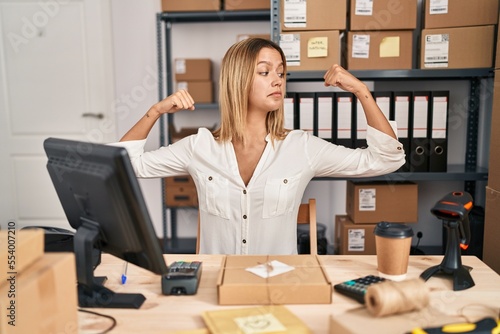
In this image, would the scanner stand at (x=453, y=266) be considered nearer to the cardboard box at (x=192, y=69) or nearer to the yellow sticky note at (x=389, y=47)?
the yellow sticky note at (x=389, y=47)

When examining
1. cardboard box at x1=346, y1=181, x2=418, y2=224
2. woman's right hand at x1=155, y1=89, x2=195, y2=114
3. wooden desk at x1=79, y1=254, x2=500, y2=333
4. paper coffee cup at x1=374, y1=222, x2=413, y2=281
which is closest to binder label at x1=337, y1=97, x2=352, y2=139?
cardboard box at x1=346, y1=181, x2=418, y2=224

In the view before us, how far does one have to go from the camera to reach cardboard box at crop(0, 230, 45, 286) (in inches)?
27.1

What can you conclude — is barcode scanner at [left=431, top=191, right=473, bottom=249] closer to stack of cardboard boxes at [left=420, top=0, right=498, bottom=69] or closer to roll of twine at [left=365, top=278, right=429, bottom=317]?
roll of twine at [left=365, top=278, right=429, bottom=317]

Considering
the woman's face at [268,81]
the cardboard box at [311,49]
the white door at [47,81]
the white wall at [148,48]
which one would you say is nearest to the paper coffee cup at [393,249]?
the woman's face at [268,81]

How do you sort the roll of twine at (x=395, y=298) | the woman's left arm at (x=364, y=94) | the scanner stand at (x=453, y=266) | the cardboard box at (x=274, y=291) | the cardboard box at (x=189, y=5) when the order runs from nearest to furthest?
the roll of twine at (x=395, y=298) → the cardboard box at (x=274, y=291) → the scanner stand at (x=453, y=266) → the woman's left arm at (x=364, y=94) → the cardboard box at (x=189, y=5)

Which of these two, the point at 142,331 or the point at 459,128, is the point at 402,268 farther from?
the point at 459,128

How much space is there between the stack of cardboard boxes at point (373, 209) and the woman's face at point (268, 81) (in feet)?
2.60

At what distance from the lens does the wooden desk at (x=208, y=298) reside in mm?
878

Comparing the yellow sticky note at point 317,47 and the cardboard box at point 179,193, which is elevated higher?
the yellow sticky note at point 317,47

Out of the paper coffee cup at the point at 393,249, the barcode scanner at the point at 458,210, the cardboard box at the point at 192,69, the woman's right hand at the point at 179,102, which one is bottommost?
the paper coffee cup at the point at 393,249

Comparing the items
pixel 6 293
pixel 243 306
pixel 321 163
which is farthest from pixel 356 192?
pixel 6 293

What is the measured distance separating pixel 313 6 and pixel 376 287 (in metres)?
1.57

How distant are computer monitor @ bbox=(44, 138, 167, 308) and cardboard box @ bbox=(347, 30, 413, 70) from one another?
151 centimetres

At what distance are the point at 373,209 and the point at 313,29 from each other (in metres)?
0.92
